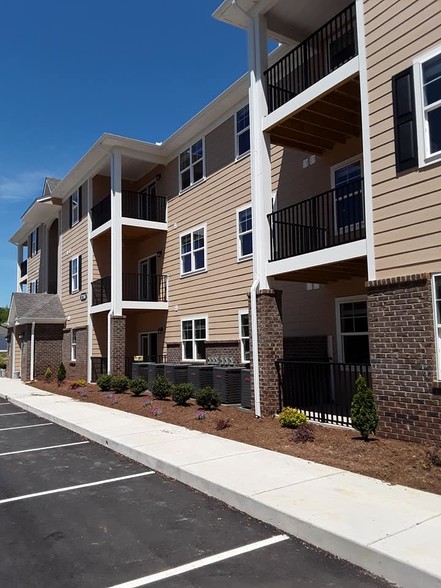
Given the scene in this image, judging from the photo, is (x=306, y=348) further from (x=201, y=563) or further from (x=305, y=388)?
(x=201, y=563)

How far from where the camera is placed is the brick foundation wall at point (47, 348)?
1026 inches

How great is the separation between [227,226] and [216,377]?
5145 mm

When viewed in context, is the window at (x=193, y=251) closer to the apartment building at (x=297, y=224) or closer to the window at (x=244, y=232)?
the apartment building at (x=297, y=224)

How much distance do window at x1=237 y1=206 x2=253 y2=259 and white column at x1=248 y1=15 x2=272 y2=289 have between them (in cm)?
380

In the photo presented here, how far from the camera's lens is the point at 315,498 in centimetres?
577

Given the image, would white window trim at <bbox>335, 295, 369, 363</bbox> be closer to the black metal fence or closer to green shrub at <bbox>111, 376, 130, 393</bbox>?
the black metal fence

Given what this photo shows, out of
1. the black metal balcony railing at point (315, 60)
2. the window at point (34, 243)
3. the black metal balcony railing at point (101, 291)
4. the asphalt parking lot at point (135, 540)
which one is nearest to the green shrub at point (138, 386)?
the black metal balcony railing at point (101, 291)

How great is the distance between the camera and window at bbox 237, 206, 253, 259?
15.6 metres

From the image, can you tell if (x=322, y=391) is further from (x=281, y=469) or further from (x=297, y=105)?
(x=297, y=105)

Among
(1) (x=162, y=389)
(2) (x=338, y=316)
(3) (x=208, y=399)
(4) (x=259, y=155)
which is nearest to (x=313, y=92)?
(4) (x=259, y=155)

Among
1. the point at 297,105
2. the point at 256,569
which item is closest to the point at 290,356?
the point at 297,105

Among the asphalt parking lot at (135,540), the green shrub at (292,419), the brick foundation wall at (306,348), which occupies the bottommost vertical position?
the asphalt parking lot at (135,540)

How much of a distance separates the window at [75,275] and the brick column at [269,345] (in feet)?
49.9

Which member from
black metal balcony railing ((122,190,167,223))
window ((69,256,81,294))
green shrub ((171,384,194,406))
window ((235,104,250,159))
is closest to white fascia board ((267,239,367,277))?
green shrub ((171,384,194,406))
